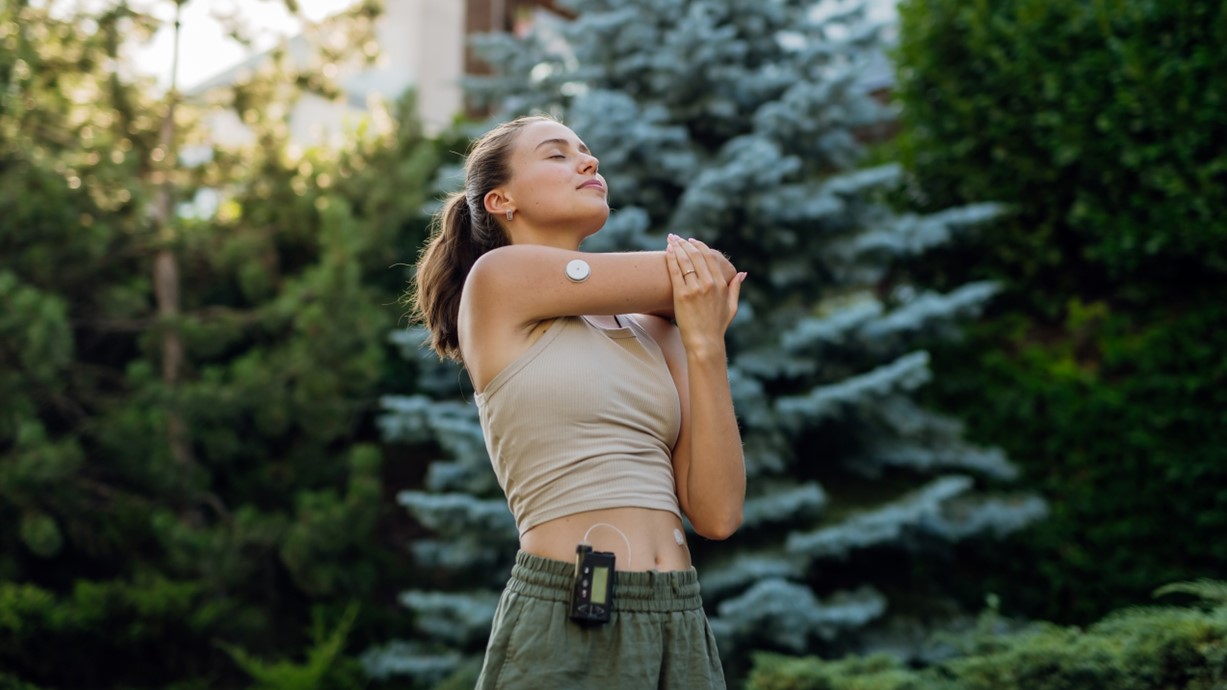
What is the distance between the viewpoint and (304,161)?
7.16 meters

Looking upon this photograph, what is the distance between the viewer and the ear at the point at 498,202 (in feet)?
7.36

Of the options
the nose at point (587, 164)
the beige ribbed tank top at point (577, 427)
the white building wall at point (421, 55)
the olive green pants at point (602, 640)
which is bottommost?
the olive green pants at point (602, 640)

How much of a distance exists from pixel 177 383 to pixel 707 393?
5.22 meters

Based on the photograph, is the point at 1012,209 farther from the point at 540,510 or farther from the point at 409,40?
the point at 409,40

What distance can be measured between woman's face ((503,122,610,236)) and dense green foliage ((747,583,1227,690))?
86.6 inches

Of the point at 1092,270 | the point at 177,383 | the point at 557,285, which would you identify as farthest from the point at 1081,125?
the point at 177,383

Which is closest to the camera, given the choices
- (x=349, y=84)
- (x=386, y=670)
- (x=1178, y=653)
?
(x=1178, y=653)

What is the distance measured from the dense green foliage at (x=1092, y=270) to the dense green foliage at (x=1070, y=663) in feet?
5.01

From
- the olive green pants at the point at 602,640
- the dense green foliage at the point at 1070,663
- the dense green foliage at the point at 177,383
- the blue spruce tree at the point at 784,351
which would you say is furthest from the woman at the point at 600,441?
the dense green foliage at the point at 177,383

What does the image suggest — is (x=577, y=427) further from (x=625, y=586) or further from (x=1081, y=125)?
(x=1081, y=125)

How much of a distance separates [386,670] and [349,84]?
875cm

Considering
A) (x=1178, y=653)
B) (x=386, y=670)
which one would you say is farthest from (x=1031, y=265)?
(x=386, y=670)

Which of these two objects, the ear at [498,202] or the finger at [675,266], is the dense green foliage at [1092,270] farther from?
the ear at [498,202]

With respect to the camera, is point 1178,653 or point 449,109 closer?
point 1178,653
